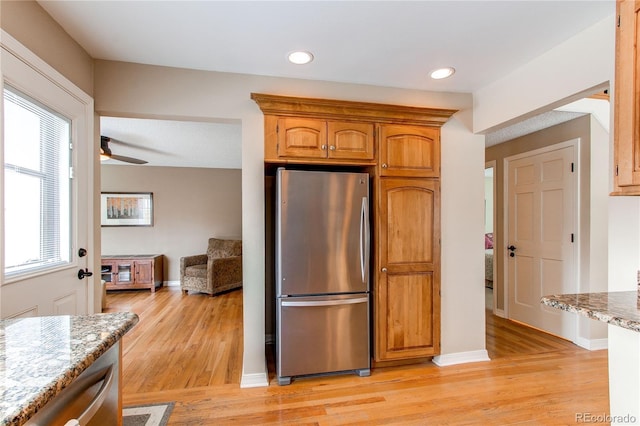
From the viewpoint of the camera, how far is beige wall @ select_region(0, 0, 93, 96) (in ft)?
4.77

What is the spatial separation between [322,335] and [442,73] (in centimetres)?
227

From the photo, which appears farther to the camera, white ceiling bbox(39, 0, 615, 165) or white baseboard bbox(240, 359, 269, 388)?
white baseboard bbox(240, 359, 269, 388)

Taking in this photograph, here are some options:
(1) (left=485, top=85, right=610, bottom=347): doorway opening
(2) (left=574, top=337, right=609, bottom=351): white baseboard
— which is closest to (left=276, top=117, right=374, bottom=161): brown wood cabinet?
(1) (left=485, top=85, right=610, bottom=347): doorway opening

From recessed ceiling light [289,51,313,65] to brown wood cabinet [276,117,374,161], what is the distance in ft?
1.31

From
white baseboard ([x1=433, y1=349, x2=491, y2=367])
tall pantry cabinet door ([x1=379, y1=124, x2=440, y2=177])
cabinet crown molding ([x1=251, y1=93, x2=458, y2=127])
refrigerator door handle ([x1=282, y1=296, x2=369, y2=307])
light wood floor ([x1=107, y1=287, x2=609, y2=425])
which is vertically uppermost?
cabinet crown molding ([x1=251, y1=93, x2=458, y2=127])

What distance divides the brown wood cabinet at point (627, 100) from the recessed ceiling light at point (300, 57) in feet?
5.28

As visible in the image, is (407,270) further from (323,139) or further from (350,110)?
(350,110)

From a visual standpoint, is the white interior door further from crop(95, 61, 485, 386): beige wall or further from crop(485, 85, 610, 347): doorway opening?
crop(95, 61, 485, 386): beige wall

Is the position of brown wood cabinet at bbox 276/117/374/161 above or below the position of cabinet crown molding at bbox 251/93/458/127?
below

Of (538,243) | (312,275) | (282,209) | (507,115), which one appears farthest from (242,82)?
(538,243)

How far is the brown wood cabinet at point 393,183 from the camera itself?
2.36m

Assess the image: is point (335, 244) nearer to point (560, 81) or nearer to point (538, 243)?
point (560, 81)

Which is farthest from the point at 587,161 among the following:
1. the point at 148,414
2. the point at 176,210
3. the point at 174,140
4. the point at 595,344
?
the point at 176,210

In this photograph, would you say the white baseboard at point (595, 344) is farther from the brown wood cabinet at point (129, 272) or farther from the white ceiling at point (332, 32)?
the brown wood cabinet at point (129, 272)
